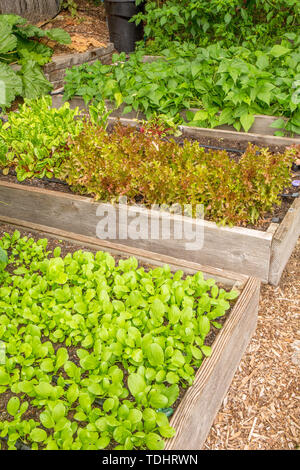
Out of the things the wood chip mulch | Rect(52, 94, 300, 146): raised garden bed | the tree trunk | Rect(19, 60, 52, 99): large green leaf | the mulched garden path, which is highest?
the tree trunk

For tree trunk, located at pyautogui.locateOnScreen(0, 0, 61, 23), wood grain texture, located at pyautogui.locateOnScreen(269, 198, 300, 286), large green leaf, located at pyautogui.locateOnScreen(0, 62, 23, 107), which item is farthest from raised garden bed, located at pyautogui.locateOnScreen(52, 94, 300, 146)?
tree trunk, located at pyautogui.locateOnScreen(0, 0, 61, 23)

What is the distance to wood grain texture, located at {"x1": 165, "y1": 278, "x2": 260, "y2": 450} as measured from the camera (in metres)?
1.66

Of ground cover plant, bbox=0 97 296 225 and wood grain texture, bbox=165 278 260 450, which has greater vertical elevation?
ground cover plant, bbox=0 97 296 225

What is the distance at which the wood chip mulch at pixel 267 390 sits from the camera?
79.0 inches

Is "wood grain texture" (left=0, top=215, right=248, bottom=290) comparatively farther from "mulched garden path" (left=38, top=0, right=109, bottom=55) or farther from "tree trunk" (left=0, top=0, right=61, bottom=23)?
"tree trunk" (left=0, top=0, right=61, bottom=23)

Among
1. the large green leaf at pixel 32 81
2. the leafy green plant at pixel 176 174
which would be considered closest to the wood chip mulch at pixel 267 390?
the leafy green plant at pixel 176 174

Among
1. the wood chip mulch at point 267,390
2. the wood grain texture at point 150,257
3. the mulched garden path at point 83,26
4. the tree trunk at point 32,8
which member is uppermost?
the tree trunk at point 32,8

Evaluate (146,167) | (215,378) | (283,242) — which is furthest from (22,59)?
(215,378)

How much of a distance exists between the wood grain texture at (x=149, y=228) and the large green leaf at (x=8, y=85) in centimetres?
138

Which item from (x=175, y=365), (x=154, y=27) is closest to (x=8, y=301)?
(x=175, y=365)

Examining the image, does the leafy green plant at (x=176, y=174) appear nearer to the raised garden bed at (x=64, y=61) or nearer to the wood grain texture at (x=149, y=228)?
the wood grain texture at (x=149, y=228)

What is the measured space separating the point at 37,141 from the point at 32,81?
200 centimetres

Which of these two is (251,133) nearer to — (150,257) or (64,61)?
(150,257)

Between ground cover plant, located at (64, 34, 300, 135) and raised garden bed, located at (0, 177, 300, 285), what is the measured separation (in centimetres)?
131
